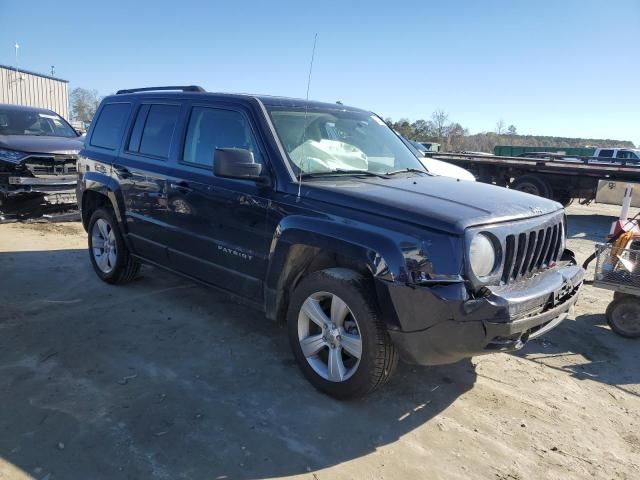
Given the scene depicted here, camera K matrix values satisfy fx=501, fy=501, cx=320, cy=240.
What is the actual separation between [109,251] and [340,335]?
3.40m

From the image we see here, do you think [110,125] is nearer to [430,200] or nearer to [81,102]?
[430,200]

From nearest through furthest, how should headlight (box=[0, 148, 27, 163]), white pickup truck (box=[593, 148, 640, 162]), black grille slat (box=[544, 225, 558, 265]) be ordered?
black grille slat (box=[544, 225, 558, 265]) → headlight (box=[0, 148, 27, 163]) → white pickup truck (box=[593, 148, 640, 162])

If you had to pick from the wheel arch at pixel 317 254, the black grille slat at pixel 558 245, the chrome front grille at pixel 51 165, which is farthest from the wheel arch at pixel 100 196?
the black grille slat at pixel 558 245

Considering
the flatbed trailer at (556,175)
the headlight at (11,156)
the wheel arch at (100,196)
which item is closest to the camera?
the wheel arch at (100,196)

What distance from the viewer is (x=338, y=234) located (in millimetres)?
3148

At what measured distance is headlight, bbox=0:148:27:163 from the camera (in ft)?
27.9

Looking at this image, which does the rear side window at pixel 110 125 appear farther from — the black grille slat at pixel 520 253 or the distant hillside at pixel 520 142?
the distant hillside at pixel 520 142

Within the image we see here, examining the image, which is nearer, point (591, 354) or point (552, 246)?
point (552, 246)

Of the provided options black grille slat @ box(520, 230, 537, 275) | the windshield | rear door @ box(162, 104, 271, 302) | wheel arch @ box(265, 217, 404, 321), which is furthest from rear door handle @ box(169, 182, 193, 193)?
the windshield

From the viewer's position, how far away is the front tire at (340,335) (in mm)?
3080

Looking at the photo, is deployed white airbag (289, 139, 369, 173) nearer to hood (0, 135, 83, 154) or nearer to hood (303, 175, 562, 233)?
hood (303, 175, 562, 233)

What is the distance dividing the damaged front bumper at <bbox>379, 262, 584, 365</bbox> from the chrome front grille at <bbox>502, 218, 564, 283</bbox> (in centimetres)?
13

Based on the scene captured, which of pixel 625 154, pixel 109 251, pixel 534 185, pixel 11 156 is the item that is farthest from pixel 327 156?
pixel 625 154

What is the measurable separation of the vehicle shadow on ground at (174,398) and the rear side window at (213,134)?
1.54 meters
